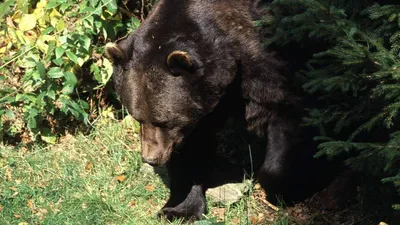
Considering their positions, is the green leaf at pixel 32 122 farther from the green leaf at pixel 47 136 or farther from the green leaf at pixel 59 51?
the green leaf at pixel 59 51

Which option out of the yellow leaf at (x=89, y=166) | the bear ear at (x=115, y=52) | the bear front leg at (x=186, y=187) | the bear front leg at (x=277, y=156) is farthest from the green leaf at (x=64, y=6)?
the bear front leg at (x=277, y=156)

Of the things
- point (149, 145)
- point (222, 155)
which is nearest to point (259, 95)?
point (149, 145)

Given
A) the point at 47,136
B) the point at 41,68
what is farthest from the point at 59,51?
the point at 47,136

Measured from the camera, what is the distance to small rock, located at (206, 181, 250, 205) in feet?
20.8

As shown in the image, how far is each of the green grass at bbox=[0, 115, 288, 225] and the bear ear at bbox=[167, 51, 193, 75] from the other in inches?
50.2

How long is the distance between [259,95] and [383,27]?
1.52 meters

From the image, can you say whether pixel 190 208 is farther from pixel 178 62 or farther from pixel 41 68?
pixel 41 68

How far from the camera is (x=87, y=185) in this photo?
6562 mm

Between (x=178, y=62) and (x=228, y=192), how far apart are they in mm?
1373

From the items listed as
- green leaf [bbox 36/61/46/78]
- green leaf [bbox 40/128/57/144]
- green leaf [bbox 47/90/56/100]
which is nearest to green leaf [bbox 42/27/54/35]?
green leaf [bbox 36/61/46/78]

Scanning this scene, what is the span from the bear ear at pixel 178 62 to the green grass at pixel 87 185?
1.27 metres

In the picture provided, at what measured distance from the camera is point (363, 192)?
225 inches

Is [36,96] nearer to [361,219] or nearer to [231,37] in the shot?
[231,37]

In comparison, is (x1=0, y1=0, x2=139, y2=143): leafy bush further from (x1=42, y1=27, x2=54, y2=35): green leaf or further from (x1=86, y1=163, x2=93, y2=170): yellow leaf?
(x1=86, y1=163, x2=93, y2=170): yellow leaf
